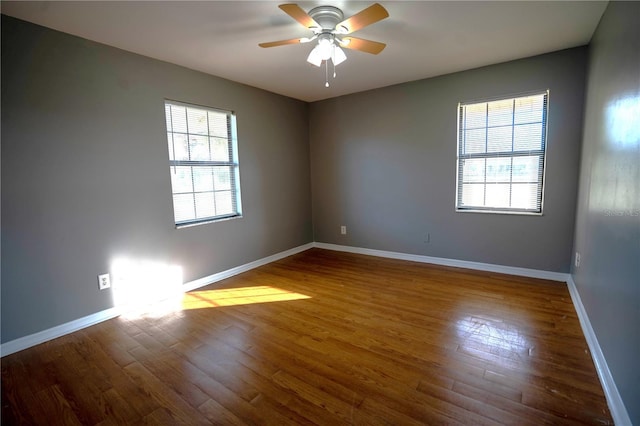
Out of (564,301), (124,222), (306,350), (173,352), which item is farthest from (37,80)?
(564,301)

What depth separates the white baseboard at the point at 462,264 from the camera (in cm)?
346

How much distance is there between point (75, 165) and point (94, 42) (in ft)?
3.55

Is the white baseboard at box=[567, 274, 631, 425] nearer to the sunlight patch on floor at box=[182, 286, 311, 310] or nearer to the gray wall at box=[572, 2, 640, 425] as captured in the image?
the gray wall at box=[572, 2, 640, 425]

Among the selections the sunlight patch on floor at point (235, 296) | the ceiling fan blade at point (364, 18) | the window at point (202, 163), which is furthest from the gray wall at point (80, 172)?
the ceiling fan blade at point (364, 18)

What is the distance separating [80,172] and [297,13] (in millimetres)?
2207

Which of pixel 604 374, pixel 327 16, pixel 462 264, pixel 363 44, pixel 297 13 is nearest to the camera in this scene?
pixel 604 374

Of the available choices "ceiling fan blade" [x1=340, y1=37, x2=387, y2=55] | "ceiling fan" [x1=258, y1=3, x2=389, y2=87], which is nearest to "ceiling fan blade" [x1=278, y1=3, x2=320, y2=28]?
"ceiling fan" [x1=258, y1=3, x2=389, y2=87]

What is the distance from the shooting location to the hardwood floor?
1.64 metres

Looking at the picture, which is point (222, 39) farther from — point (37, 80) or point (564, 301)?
point (564, 301)

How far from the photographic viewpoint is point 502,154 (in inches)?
142

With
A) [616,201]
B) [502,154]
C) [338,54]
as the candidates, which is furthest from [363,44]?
[502,154]

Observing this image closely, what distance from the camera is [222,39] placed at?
263cm

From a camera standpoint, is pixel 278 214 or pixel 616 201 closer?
pixel 616 201

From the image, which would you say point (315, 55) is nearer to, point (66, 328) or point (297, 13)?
point (297, 13)
